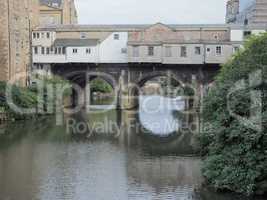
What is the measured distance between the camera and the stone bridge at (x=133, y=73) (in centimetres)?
5056

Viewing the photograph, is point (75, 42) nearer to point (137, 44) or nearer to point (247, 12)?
point (137, 44)

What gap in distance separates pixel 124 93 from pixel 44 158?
29172 mm

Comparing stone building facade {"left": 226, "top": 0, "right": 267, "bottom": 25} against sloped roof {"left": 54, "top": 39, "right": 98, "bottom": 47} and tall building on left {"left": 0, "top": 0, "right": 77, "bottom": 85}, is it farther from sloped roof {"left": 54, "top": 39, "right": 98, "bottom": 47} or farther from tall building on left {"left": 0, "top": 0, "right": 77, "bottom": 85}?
tall building on left {"left": 0, "top": 0, "right": 77, "bottom": 85}

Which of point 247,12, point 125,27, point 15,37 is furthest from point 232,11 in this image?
point 15,37

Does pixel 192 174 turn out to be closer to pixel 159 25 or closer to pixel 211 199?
pixel 211 199

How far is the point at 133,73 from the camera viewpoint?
5156cm

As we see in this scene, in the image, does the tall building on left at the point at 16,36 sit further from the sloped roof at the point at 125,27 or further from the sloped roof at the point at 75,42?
the sloped roof at the point at 75,42

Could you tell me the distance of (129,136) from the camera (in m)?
32.4

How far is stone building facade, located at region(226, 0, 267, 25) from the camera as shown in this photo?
74181mm

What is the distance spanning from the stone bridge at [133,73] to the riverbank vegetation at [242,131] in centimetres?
3123

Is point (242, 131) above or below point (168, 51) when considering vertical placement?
below

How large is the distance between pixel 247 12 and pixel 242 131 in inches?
2665

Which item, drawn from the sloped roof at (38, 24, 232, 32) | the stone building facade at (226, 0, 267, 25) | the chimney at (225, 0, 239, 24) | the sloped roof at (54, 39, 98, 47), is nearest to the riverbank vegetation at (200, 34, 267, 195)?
the sloped roof at (38, 24, 232, 32)

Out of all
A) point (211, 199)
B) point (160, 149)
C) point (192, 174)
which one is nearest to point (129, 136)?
point (160, 149)
